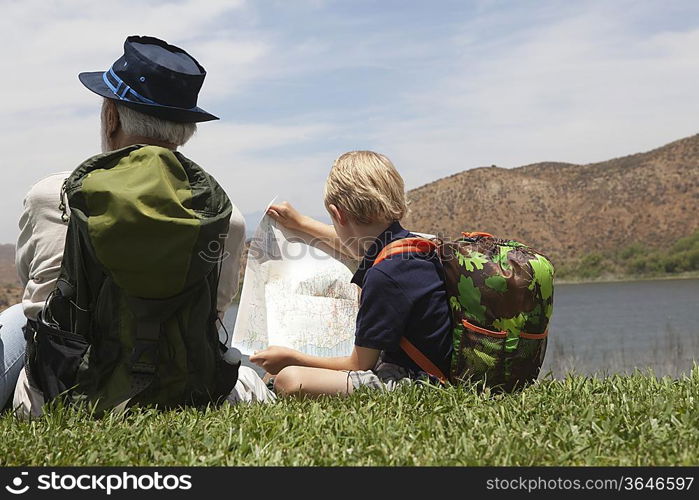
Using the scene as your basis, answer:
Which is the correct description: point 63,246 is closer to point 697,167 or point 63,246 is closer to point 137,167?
point 137,167

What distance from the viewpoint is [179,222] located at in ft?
10.7

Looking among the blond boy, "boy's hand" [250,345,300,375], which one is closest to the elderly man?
"boy's hand" [250,345,300,375]

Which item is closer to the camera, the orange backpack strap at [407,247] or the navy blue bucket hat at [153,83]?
the navy blue bucket hat at [153,83]

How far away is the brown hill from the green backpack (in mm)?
56296

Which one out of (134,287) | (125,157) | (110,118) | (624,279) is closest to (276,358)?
(134,287)

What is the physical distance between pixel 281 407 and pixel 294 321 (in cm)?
109

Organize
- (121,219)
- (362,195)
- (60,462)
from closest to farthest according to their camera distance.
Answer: (60,462) → (121,219) → (362,195)

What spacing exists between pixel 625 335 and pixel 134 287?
17.8 meters

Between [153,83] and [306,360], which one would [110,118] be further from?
[306,360]

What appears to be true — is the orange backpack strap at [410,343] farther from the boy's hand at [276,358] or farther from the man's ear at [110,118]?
the man's ear at [110,118]

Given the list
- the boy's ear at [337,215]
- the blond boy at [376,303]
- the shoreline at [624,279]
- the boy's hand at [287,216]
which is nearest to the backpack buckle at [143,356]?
the blond boy at [376,303]

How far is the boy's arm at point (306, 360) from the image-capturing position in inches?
156

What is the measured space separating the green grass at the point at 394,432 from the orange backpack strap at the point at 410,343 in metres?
0.20
